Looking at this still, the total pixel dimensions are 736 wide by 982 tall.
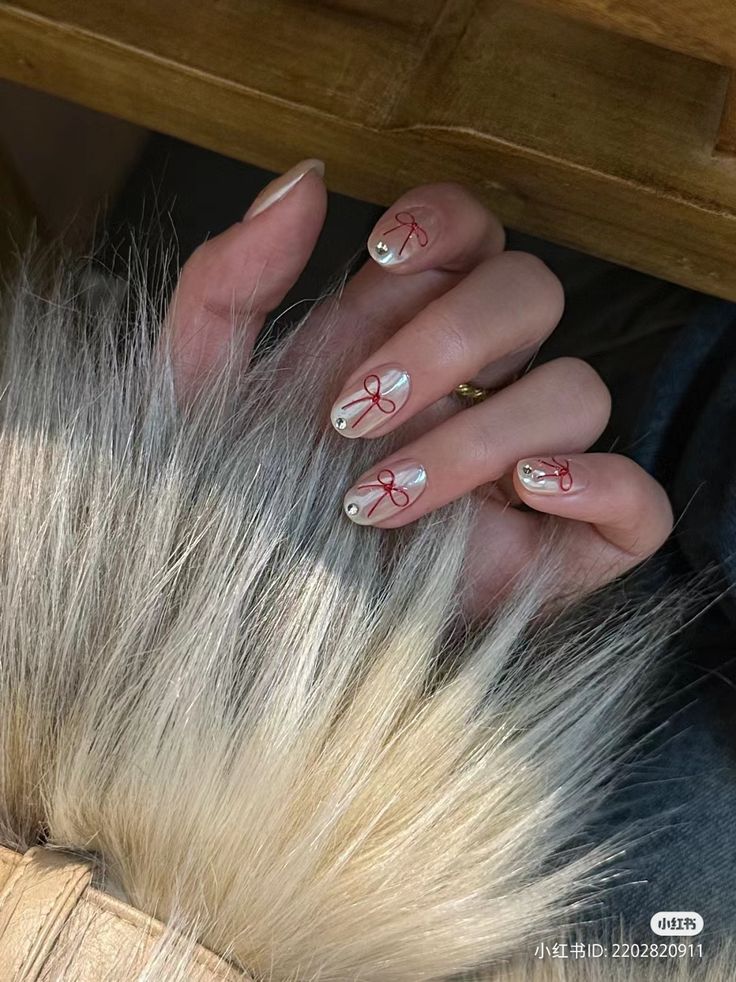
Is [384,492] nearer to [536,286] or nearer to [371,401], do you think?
[371,401]

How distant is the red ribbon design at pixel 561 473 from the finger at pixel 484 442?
14mm

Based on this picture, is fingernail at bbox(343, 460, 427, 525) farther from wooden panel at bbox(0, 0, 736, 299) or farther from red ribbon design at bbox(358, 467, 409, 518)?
wooden panel at bbox(0, 0, 736, 299)

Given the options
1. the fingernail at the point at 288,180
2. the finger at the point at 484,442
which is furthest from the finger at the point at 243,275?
the finger at the point at 484,442

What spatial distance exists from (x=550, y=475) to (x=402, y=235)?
5.6 inches

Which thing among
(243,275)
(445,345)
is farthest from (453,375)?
(243,275)

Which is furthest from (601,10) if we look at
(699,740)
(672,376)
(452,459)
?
(699,740)

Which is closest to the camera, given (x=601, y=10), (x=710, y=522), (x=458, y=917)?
(x=601, y=10)

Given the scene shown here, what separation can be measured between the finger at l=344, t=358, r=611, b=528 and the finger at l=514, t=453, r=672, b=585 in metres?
0.01

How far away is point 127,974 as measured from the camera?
0.33 meters

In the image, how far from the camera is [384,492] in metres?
0.42

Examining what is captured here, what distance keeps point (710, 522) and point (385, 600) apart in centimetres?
23

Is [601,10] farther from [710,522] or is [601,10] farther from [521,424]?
[710,522]

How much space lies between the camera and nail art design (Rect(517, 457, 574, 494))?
17.4 inches

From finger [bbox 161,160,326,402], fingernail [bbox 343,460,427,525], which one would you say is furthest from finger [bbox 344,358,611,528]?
finger [bbox 161,160,326,402]
